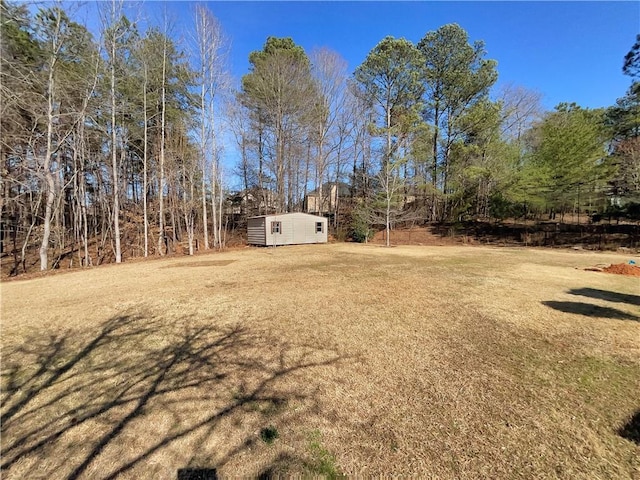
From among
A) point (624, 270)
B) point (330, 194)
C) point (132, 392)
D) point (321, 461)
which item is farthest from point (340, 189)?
point (321, 461)

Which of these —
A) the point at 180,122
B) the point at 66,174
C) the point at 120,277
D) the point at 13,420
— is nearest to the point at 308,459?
the point at 13,420

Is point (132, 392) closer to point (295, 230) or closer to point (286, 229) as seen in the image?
point (286, 229)

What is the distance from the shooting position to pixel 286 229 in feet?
56.9

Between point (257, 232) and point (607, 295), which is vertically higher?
point (257, 232)

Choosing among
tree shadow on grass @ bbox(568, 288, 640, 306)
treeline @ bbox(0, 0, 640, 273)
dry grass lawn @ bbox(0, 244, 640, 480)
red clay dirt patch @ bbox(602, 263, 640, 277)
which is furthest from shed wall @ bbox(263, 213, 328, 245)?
red clay dirt patch @ bbox(602, 263, 640, 277)

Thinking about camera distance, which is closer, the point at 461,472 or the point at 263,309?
the point at 461,472

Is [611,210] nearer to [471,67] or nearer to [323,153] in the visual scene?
[471,67]

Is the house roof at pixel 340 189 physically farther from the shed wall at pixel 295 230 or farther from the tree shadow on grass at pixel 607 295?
the tree shadow on grass at pixel 607 295

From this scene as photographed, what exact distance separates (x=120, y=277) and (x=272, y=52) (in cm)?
1873

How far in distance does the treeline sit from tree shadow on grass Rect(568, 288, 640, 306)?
12.4 metres

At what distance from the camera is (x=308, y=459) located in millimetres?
1719

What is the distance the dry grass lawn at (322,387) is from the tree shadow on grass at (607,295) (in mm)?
127

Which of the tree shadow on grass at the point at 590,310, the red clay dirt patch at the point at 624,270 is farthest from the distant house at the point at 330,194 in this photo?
the tree shadow on grass at the point at 590,310

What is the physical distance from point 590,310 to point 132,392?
663 cm
